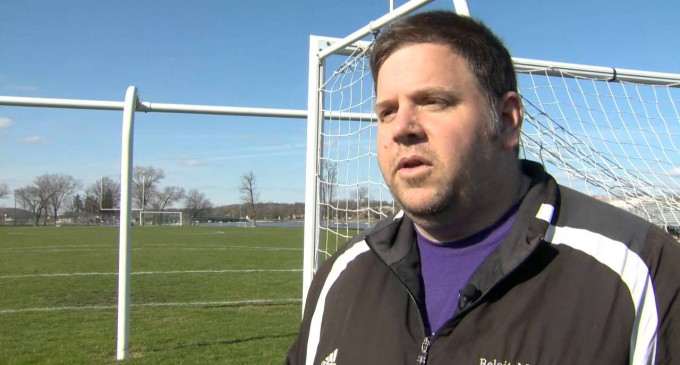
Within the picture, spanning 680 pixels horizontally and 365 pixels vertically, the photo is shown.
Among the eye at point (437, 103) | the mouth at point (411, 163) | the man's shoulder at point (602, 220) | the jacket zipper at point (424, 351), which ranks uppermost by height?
the eye at point (437, 103)

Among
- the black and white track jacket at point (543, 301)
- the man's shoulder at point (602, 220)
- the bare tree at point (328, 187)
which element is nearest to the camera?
the black and white track jacket at point (543, 301)

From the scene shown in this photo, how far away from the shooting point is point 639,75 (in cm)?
448

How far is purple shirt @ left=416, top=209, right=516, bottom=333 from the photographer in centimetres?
138

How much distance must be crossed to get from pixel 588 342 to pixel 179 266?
15.2 meters

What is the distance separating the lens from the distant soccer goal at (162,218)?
6744 centimetres

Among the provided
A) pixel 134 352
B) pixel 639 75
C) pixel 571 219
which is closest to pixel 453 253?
pixel 571 219

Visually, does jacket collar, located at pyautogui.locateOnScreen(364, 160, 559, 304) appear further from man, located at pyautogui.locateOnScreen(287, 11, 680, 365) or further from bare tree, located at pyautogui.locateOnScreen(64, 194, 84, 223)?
bare tree, located at pyautogui.locateOnScreen(64, 194, 84, 223)

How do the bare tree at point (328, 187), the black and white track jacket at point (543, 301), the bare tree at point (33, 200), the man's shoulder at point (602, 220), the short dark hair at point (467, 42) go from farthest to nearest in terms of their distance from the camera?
the bare tree at point (33, 200), the bare tree at point (328, 187), the short dark hair at point (467, 42), the man's shoulder at point (602, 220), the black and white track jacket at point (543, 301)

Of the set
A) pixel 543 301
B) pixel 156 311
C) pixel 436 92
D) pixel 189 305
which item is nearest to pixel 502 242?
pixel 543 301

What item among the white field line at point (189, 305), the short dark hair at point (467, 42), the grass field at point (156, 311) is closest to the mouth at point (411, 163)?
the short dark hair at point (467, 42)

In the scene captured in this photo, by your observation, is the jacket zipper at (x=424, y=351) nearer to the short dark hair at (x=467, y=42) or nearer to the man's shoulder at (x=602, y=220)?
the man's shoulder at (x=602, y=220)

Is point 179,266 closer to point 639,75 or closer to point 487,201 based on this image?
point 639,75

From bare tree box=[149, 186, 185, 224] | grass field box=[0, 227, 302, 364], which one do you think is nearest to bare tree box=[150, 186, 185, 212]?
bare tree box=[149, 186, 185, 224]

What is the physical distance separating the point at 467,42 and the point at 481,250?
51cm
